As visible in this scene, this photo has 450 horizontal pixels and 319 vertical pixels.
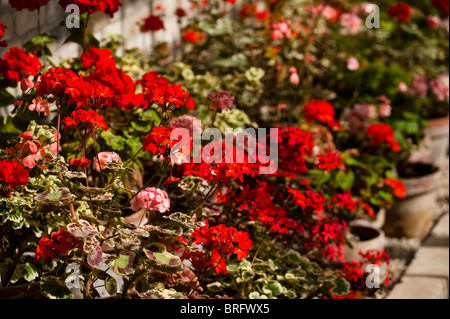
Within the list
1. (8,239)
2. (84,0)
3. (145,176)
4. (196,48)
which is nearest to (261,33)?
(196,48)

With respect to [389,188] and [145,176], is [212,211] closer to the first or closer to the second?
[145,176]

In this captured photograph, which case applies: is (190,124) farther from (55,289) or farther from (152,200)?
(55,289)

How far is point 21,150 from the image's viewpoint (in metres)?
1.81

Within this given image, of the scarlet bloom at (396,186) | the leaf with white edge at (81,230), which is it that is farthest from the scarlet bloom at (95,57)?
the scarlet bloom at (396,186)

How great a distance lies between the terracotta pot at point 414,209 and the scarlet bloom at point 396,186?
0.26 meters

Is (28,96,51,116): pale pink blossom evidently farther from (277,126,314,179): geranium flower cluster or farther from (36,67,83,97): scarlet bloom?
(277,126,314,179): geranium flower cluster

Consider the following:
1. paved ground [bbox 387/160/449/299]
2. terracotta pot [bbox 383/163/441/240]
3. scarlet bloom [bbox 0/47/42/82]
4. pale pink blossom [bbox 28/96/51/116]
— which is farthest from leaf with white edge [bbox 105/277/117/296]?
terracotta pot [bbox 383/163/441/240]

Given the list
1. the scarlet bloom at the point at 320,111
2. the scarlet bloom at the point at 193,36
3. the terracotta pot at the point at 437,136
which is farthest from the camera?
the terracotta pot at the point at 437,136

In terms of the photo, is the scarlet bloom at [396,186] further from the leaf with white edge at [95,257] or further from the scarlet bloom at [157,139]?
the leaf with white edge at [95,257]

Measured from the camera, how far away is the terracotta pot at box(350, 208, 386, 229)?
302cm

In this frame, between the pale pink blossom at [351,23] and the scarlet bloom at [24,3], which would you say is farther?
the pale pink blossom at [351,23]

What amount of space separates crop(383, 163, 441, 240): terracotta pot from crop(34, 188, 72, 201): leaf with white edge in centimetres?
228

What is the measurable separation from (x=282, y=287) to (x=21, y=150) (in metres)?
1.08

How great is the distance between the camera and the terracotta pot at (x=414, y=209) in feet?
11.4
